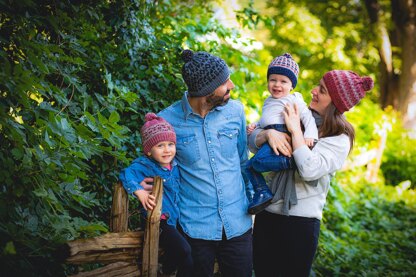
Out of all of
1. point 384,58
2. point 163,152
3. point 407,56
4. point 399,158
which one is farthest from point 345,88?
point 384,58

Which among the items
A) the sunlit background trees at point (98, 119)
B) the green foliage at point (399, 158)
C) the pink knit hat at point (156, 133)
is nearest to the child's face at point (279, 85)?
the pink knit hat at point (156, 133)

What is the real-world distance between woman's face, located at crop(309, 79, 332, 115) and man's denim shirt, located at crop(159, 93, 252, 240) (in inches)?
27.1

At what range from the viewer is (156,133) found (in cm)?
262

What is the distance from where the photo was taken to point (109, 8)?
11.8 ft

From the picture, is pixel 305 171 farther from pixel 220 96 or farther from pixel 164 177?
pixel 164 177

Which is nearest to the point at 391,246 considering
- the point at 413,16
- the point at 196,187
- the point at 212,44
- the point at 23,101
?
the point at 212,44

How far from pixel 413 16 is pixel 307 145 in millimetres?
9962

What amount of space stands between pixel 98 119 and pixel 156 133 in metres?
0.53

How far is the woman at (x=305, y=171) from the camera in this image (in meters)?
2.93

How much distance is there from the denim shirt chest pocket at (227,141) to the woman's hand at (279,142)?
259mm

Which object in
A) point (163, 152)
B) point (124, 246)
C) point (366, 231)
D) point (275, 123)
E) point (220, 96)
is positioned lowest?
point (366, 231)

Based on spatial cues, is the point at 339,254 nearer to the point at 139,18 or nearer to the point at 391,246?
the point at 391,246

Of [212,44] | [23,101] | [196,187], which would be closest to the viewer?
[23,101]

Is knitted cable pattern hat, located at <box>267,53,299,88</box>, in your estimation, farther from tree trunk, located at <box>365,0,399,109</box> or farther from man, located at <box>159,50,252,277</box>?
tree trunk, located at <box>365,0,399,109</box>
